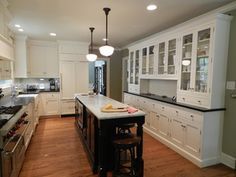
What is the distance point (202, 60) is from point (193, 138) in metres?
1.35

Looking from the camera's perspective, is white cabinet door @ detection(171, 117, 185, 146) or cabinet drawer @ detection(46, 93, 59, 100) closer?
white cabinet door @ detection(171, 117, 185, 146)

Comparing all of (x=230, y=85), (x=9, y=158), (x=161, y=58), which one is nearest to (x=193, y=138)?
(x=230, y=85)

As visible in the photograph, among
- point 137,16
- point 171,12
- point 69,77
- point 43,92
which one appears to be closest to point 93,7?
point 137,16

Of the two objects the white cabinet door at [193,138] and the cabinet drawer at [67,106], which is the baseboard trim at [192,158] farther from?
the cabinet drawer at [67,106]

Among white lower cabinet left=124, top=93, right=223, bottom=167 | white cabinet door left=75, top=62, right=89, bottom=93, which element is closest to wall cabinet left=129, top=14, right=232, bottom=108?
white lower cabinet left=124, top=93, right=223, bottom=167

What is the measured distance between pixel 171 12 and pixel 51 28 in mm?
2792

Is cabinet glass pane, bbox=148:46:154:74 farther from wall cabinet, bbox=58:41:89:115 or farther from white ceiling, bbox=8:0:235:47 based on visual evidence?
wall cabinet, bbox=58:41:89:115

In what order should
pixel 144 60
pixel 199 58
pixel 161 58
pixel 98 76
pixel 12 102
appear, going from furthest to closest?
pixel 98 76, pixel 144 60, pixel 161 58, pixel 12 102, pixel 199 58

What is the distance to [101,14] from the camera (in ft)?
10.0

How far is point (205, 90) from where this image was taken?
9.32ft

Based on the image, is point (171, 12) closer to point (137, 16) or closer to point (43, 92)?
point (137, 16)

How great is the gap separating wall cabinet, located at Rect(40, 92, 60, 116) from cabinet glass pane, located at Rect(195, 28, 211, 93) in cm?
437

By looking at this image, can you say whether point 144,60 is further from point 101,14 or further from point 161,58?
point 101,14

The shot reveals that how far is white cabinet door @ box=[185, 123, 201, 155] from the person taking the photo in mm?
2795
